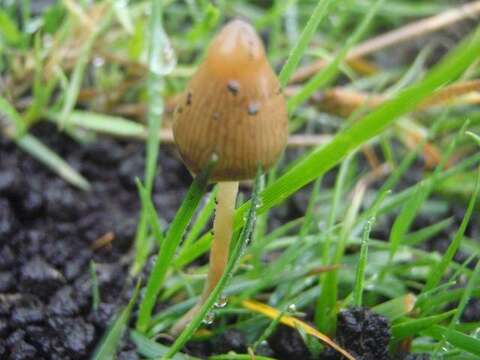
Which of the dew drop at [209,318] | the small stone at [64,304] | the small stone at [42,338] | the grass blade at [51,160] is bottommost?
the small stone at [42,338]

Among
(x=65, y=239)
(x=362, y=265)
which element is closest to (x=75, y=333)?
(x=65, y=239)

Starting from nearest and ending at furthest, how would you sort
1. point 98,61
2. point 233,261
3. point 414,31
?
1. point 233,261
2. point 98,61
3. point 414,31

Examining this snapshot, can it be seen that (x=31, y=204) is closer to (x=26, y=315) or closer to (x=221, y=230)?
(x=26, y=315)

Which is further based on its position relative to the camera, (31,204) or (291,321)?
(31,204)

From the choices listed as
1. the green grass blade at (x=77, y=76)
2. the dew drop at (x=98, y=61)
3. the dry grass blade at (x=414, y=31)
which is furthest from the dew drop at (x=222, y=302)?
the dry grass blade at (x=414, y=31)

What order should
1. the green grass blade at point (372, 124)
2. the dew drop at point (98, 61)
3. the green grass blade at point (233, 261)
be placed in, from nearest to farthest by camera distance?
the green grass blade at point (372, 124) < the green grass blade at point (233, 261) < the dew drop at point (98, 61)

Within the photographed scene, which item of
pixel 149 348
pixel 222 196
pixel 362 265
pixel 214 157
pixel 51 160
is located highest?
pixel 214 157

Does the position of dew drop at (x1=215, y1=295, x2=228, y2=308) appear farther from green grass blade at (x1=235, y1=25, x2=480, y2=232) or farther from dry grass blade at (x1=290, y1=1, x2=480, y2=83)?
dry grass blade at (x1=290, y1=1, x2=480, y2=83)

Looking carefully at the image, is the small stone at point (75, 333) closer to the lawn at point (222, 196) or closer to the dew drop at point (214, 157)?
the lawn at point (222, 196)
